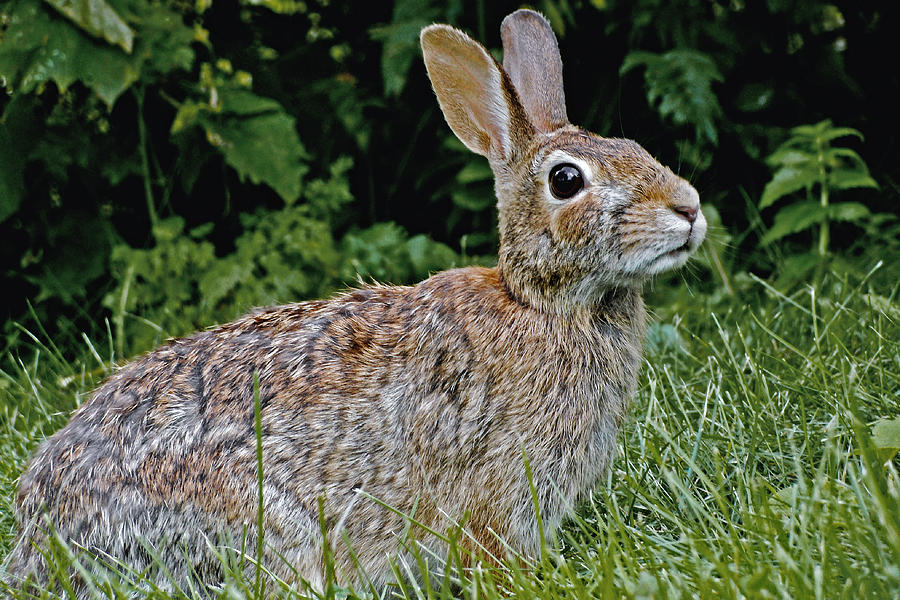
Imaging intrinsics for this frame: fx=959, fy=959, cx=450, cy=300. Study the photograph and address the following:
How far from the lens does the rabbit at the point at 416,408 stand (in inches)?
99.2

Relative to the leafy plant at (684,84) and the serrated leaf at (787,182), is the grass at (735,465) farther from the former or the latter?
the leafy plant at (684,84)

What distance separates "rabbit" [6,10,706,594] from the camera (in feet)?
8.27

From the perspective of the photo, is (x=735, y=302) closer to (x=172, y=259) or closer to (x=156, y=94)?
(x=172, y=259)

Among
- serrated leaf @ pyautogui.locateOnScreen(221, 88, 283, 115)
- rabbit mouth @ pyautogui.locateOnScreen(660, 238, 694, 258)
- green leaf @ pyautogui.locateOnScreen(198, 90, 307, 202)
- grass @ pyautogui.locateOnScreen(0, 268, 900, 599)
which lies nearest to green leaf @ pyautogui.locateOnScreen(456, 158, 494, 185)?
green leaf @ pyautogui.locateOnScreen(198, 90, 307, 202)

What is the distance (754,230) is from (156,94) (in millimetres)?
3223

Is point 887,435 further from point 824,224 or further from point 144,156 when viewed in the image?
point 144,156

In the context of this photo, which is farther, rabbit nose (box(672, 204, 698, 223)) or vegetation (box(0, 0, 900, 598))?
vegetation (box(0, 0, 900, 598))

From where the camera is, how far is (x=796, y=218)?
4.48 meters

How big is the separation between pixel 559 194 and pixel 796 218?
2229 millimetres

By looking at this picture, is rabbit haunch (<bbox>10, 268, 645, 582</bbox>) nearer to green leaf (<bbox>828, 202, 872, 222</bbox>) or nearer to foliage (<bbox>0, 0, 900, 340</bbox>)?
foliage (<bbox>0, 0, 900, 340</bbox>)

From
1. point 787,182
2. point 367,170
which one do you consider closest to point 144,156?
point 367,170

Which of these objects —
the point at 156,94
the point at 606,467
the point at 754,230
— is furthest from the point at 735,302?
the point at 156,94

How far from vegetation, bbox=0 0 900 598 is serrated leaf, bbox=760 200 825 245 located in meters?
0.01

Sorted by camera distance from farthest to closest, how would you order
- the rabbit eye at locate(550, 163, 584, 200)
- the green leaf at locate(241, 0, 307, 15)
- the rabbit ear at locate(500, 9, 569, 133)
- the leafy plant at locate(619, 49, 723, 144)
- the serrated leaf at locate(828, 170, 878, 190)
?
the green leaf at locate(241, 0, 307, 15) < the leafy plant at locate(619, 49, 723, 144) < the serrated leaf at locate(828, 170, 878, 190) < the rabbit ear at locate(500, 9, 569, 133) < the rabbit eye at locate(550, 163, 584, 200)
